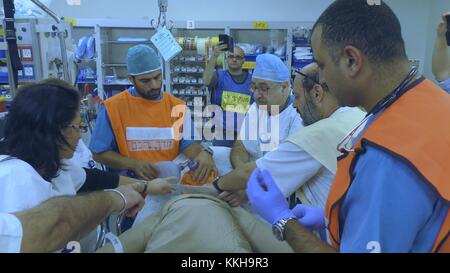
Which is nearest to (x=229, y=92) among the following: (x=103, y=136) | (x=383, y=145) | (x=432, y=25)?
(x=103, y=136)

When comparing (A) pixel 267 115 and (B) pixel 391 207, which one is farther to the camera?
(A) pixel 267 115

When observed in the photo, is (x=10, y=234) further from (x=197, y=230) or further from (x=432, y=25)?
(x=432, y=25)

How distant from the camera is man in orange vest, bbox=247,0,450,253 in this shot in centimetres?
67

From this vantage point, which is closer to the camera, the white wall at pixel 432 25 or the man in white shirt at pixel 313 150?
the man in white shirt at pixel 313 150

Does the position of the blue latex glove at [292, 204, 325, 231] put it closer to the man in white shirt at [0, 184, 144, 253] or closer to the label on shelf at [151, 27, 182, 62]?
the man in white shirt at [0, 184, 144, 253]

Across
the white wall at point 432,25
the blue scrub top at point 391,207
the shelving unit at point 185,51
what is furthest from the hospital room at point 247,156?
the white wall at point 432,25

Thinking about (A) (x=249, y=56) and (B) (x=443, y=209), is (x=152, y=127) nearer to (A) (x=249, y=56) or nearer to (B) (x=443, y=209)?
(B) (x=443, y=209)

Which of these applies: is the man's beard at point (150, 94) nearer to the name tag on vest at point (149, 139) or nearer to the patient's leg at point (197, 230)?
the name tag on vest at point (149, 139)

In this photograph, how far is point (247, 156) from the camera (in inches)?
86.5

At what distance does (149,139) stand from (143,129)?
70 millimetres

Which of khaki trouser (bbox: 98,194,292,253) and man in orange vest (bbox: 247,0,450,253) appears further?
khaki trouser (bbox: 98,194,292,253)

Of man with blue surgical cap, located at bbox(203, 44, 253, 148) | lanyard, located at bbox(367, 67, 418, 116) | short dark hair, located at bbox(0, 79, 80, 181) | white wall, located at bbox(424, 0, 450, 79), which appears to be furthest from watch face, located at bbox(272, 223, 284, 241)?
white wall, located at bbox(424, 0, 450, 79)

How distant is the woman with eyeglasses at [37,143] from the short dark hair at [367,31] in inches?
35.5

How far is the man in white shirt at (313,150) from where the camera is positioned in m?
1.22
